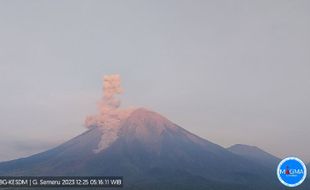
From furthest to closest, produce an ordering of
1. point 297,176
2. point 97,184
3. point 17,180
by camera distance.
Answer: point 17,180, point 97,184, point 297,176

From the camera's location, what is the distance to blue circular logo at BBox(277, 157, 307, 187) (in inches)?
581

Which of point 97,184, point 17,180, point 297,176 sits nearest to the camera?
point 297,176

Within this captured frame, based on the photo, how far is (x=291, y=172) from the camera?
1490 centimetres

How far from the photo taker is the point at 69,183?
46125mm

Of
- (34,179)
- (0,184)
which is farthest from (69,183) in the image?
(0,184)

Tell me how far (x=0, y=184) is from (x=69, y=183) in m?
10.4

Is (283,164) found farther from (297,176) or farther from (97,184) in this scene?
(97,184)

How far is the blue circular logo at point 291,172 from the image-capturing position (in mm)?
14750

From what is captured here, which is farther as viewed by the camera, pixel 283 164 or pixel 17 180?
pixel 17 180

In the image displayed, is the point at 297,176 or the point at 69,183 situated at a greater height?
the point at 69,183
